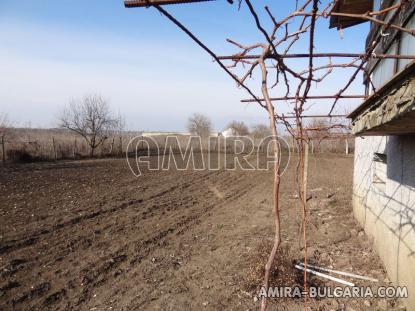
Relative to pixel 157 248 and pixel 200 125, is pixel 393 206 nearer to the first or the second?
pixel 157 248

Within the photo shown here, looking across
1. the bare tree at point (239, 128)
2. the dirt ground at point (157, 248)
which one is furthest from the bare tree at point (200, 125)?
the dirt ground at point (157, 248)

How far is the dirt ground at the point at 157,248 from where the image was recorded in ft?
12.2

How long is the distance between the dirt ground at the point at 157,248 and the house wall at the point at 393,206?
38cm

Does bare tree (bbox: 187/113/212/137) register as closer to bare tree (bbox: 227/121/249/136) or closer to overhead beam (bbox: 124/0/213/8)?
bare tree (bbox: 227/121/249/136)

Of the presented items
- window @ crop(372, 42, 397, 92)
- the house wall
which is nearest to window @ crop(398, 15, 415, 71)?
window @ crop(372, 42, 397, 92)

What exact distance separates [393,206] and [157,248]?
3.89 metres

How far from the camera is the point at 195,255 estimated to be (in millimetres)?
5074

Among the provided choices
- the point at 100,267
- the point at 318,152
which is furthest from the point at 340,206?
the point at 318,152

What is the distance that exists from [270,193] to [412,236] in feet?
24.6

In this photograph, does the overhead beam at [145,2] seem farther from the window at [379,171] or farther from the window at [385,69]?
the window at [379,171]

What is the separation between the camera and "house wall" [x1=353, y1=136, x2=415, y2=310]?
321cm

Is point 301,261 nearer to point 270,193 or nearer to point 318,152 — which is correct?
point 270,193

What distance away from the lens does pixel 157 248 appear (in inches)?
210

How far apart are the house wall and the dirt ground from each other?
38cm
